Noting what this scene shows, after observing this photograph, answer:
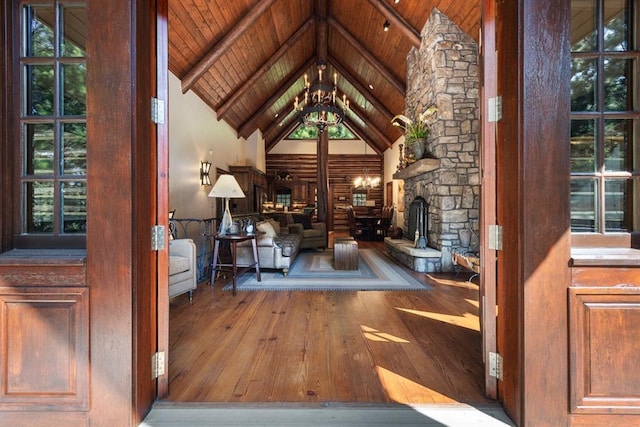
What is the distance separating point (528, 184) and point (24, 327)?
2373 millimetres

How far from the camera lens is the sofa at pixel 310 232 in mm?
6914

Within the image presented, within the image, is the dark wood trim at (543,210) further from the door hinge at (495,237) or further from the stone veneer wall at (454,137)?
the stone veneer wall at (454,137)

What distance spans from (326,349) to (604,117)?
84.5 inches

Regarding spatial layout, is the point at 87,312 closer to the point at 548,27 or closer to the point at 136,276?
the point at 136,276

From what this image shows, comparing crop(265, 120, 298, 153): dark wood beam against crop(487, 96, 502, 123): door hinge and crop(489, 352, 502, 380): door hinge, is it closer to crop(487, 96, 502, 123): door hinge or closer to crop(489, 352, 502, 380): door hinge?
crop(487, 96, 502, 123): door hinge

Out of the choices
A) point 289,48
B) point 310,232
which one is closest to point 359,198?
point 310,232

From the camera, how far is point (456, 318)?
2844 mm

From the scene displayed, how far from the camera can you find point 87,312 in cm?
134

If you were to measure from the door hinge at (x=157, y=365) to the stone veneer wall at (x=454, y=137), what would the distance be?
4.35m

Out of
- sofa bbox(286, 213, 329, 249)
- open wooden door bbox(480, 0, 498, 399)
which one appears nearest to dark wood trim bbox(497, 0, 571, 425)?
open wooden door bbox(480, 0, 498, 399)

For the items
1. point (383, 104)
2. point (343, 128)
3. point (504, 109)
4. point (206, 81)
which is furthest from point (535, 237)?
point (343, 128)

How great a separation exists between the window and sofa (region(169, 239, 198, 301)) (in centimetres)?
966

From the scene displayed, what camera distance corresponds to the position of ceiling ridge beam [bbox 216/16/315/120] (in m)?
6.95

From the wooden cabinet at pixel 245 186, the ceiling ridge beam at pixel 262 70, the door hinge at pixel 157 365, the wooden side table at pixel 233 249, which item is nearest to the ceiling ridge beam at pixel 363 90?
the ceiling ridge beam at pixel 262 70
